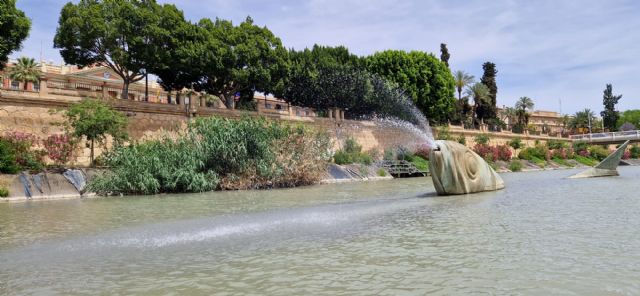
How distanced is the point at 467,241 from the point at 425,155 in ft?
139

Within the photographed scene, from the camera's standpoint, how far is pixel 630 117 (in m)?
129

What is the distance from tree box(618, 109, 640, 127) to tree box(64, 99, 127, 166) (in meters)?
132

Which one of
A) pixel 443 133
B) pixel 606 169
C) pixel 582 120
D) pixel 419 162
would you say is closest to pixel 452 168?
pixel 606 169

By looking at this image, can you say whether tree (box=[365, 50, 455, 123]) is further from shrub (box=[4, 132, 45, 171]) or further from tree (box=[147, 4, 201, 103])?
shrub (box=[4, 132, 45, 171])

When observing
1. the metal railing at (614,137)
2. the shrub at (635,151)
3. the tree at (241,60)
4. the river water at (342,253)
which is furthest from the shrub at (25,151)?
the metal railing at (614,137)

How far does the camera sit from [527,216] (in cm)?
1082

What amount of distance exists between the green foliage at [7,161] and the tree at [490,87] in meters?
68.9

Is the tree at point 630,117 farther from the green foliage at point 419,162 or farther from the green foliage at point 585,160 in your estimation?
the green foliage at point 419,162

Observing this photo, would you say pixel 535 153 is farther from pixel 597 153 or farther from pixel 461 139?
pixel 597 153

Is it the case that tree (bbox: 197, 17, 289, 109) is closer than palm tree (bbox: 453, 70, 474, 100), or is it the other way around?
tree (bbox: 197, 17, 289, 109)

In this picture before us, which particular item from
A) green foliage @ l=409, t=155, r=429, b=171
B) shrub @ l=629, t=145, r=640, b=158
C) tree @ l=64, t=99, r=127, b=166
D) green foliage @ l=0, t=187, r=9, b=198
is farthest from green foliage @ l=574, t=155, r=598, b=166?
green foliage @ l=0, t=187, r=9, b=198

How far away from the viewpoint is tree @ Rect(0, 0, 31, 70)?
29922 millimetres

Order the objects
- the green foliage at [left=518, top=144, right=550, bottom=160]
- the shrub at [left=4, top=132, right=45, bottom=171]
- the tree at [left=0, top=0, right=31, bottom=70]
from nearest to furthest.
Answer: the shrub at [left=4, top=132, right=45, bottom=171]
the tree at [left=0, top=0, right=31, bottom=70]
the green foliage at [left=518, top=144, right=550, bottom=160]

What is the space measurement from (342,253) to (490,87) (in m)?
79.6
